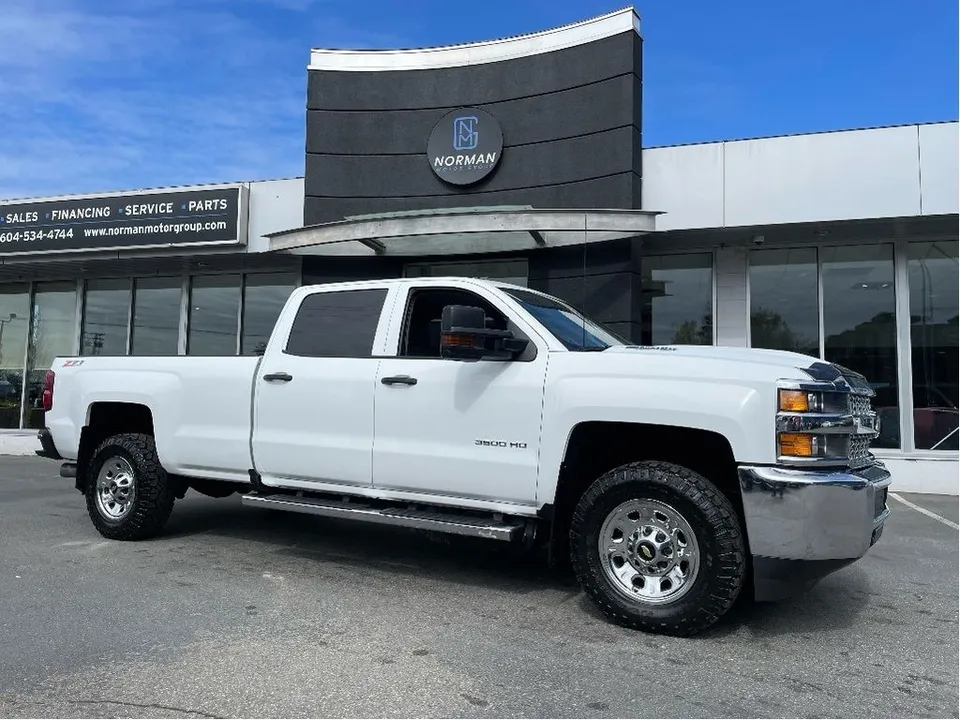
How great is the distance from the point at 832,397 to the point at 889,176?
7.88 m

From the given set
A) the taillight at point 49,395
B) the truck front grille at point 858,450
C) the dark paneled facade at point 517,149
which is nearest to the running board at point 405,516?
the truck front grille at point 858,450

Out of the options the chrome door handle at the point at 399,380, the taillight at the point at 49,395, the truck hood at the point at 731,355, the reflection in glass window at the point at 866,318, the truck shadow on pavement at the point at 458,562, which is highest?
the reflection in glass window at the point at 866,318

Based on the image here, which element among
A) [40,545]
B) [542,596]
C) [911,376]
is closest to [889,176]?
[911,376]

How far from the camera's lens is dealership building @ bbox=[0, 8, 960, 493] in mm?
10625

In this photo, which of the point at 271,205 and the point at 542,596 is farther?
the point at 271,205

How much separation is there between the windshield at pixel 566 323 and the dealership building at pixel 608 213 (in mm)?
4885

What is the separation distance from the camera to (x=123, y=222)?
46.3ft

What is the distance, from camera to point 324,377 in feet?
17.7

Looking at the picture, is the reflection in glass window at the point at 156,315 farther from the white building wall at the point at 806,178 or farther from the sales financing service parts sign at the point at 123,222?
the white building wall at the point at 806,178

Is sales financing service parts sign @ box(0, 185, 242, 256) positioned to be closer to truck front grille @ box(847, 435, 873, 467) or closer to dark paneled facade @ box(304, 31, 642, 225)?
dark paneled facade @ box(304, 31, 642, 225)

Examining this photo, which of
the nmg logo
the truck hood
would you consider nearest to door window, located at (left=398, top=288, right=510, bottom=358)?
the truck hood

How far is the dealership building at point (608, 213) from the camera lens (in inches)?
418

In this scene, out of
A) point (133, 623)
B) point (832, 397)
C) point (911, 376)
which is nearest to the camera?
point (832, 397)

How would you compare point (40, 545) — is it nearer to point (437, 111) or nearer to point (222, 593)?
point (222, 593)
